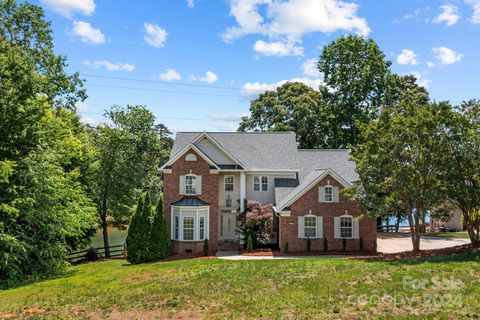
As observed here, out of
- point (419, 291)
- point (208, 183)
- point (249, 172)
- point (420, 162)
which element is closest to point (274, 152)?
point (249, 172)

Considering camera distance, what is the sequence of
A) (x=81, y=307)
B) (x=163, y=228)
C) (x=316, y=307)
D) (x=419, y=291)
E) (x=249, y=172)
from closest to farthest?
(x=316, y=307), (x=419, y=291), (x=81, y=307), (x=163, y=228), (x=249, y=172)

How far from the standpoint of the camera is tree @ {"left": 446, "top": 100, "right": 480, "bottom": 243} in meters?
19.8

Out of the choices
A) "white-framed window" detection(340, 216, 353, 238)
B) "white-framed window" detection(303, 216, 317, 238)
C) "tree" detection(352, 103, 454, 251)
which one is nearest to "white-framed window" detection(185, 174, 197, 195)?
"white-framed window" detection(303, 216, 317, 238)

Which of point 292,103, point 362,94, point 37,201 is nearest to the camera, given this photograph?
point 37,201

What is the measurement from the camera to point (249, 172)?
102 feet

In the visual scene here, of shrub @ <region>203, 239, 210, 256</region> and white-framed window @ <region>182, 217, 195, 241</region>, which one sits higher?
white-framed window @ <region>182, 217, 195, 241</region>

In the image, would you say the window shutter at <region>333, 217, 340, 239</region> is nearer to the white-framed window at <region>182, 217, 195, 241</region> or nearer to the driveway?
Answer: the driveway

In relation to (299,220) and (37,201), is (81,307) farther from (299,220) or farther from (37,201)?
(299,220)

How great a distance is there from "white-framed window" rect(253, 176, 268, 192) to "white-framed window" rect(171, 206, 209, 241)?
478 centimetres

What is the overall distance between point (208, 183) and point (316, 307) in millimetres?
18035

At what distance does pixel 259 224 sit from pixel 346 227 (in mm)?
5765

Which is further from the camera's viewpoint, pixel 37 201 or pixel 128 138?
pixel 128 138

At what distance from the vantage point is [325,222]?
2666cm

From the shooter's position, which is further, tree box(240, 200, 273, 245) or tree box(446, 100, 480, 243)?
tree box(240, 200, 273, 245)
